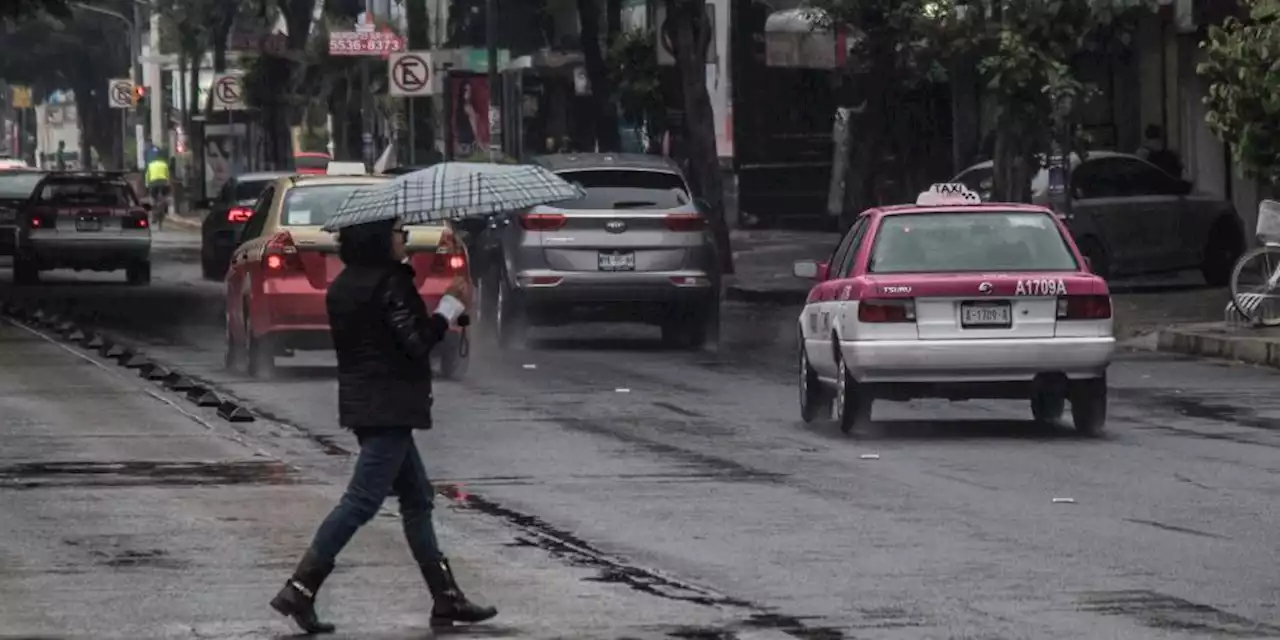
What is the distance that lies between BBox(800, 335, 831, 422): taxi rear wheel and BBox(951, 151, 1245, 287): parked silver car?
13010mm

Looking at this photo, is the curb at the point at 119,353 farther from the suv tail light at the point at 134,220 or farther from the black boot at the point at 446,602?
the black boot at the point at 446,602

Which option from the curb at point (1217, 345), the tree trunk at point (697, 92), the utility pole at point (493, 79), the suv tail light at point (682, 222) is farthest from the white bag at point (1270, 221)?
the utility pole at point (493, 79)

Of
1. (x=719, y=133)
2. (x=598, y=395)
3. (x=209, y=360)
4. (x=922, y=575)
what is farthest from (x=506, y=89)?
(x=922, y=575)

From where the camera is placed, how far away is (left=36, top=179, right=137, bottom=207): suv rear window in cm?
4156

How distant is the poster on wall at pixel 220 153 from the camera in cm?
7250

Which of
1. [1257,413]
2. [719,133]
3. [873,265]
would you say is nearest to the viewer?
[873,265]

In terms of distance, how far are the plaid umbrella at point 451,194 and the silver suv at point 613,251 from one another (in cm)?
1406

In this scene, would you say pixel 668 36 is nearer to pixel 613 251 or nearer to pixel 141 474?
pixel 613 251

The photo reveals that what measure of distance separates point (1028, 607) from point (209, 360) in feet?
51.0

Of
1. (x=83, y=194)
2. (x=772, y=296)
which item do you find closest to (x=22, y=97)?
(x=83, y=194)

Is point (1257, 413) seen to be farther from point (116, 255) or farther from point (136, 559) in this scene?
point (116, 255)

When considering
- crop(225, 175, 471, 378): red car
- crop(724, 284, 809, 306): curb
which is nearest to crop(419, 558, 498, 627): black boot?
crop(225, 175, 471, 378): red car

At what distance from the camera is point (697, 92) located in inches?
1494

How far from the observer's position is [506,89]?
6291 cm
